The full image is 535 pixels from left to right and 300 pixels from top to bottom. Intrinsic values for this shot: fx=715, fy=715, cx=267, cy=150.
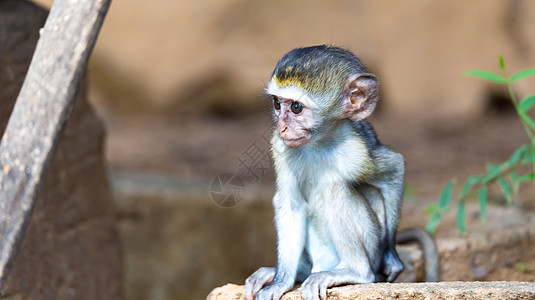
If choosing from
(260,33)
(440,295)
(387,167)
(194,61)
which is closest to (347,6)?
(260,33)

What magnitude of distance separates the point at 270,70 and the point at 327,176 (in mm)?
6135

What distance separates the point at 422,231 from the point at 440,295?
54.8 inches

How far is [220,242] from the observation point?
7.00m

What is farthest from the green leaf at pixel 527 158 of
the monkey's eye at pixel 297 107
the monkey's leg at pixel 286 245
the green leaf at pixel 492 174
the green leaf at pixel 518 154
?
the monkey's eye at pixel 297 107

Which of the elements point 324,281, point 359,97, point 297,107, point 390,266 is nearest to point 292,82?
point 297,107

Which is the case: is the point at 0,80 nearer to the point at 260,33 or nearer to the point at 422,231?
the point at 422,231

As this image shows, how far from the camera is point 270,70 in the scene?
9648mm

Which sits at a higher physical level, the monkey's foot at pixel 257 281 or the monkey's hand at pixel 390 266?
the monkey's hand at pixel 390 266

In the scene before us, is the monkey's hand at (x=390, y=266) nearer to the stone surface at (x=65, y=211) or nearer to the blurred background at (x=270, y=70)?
the stone surface at (x=65, y=211)

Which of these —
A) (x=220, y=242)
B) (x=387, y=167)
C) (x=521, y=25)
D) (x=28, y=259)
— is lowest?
(x=220, y=242)

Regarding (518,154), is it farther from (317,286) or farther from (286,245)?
(317,286)

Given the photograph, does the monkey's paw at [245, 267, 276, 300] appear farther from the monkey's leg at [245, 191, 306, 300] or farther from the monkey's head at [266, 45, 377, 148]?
the monkey's head at [266, 45, 377, 148]

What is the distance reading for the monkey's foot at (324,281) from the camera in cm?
333

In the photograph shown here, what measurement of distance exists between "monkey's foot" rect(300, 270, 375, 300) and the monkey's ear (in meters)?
0.78
